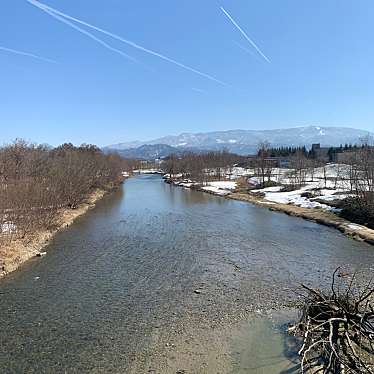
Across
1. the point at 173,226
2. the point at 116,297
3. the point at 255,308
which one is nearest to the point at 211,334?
the point at 255,308

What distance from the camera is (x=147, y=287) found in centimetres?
1802

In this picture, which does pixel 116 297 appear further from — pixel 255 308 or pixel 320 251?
pixel 320 251

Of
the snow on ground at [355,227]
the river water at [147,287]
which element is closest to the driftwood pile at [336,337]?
the river water at [147,287]

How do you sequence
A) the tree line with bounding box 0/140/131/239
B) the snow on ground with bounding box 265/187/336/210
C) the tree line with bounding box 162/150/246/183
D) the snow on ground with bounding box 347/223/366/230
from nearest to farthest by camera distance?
the tree line with bounding box 0/140/131/239, the snow on ground with bounding box 347/223/366/230, the snow on ground with bounding box 265/187/336/210, the tree line with bounding box 162/150/246/183

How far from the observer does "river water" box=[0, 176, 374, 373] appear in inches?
474

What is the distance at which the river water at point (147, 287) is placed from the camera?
12.0 metres

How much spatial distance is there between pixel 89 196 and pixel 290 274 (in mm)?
40547

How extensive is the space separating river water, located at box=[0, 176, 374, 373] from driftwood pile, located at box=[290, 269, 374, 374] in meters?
1.87

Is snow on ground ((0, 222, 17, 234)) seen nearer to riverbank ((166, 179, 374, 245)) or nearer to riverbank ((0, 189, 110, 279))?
riverbank ((0, 189, 110, 279))

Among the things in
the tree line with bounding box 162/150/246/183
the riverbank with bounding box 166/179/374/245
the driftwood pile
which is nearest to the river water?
the riverbank with bounding box 166/179/374/245

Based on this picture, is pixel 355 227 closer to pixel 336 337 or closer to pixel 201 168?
pixel 336 337

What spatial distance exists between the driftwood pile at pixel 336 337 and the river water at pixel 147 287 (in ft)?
6.12

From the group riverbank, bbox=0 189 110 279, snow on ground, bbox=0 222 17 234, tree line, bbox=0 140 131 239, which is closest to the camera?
riverbank, bbox=0 189 110 279

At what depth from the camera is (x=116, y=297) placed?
1681 cm
